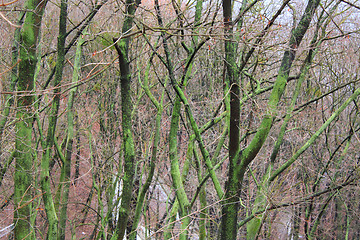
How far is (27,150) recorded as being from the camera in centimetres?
530

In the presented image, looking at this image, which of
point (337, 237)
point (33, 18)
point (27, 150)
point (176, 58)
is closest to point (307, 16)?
point (33, 18)

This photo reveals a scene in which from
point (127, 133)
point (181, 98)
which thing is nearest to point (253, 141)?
point (127, 133)

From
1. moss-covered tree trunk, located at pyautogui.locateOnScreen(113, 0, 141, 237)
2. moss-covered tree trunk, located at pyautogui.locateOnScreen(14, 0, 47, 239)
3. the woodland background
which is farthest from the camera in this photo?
moss-covered tree trunk, located at pyautogui.locateOnScreen(14, 0, 47, 239)

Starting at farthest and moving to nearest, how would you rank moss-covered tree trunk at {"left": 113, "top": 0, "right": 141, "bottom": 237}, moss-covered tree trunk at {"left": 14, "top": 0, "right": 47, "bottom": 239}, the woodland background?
moss-covered tree trunk at {"left": 14, "top": 0, "right": 47, "bottom": 239} → the woodland background → moss-covered tree trunk at {"left": 113, "top": 0, "right": 141, "bottom": 237}

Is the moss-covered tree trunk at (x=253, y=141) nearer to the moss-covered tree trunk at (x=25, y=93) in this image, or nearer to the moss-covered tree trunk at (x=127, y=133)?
the moss-covered tree trunk at (x=127, y=133)

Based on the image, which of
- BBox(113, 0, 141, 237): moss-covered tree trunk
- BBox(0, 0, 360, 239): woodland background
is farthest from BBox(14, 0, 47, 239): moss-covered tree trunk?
BBox(113, 0, 141, 237): moss-covered tree trunk

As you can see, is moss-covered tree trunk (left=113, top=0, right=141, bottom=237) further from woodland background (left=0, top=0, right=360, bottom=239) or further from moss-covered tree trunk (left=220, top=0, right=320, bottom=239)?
moss-covered tree trunk (left=220, top=0, right=320, bottom=239)

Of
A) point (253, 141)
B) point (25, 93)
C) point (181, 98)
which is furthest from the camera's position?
point (181, 98)

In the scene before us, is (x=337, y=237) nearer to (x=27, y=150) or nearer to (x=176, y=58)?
(x=176, y=58)

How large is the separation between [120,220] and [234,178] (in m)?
1.70

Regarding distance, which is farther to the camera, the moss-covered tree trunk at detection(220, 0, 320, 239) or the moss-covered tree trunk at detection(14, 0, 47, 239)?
the moss-covered tree trunk at detection(14, 0, 47, 239)

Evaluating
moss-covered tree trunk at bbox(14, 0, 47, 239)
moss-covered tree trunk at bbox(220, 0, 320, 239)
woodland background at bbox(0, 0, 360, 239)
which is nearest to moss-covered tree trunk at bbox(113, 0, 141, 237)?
woodland background at bbox(0, 0, 360, 239)

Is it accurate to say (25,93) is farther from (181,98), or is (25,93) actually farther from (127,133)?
(181,98)

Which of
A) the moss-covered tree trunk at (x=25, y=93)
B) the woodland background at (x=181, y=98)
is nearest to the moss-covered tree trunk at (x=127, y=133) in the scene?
the woodland background at (x=181, y=98)
